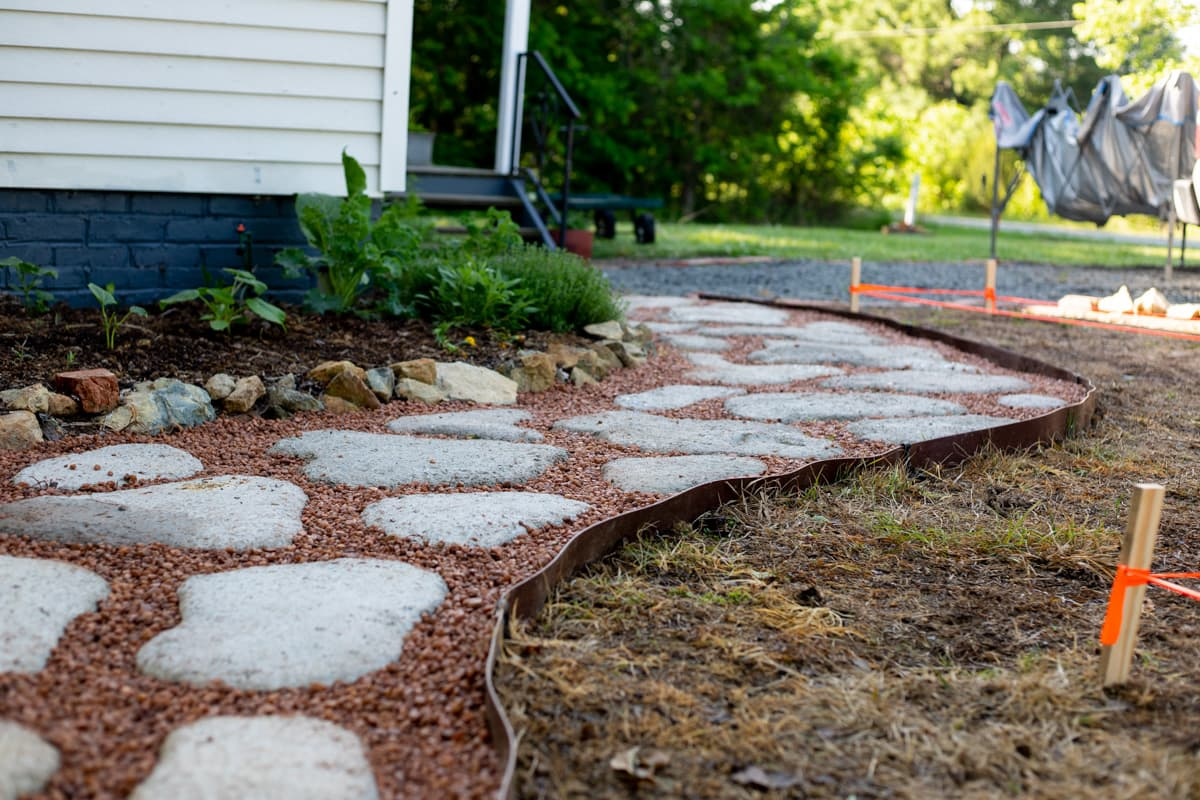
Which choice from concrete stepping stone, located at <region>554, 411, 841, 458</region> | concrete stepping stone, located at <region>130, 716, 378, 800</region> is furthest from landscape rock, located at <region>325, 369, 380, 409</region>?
concrete stepping stone, located at <region>130, 716, 378, 800</region>

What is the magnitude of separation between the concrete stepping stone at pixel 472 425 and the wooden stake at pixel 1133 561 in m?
1.71

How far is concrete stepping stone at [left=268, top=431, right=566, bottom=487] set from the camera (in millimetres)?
2637

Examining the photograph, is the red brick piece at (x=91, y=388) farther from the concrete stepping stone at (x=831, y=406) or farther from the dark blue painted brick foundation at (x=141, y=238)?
the concrete stepping stone at (x=831, y=406)

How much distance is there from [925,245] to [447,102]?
5.90 m

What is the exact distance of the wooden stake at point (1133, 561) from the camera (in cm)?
165

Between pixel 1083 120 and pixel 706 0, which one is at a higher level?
pixel 706 0

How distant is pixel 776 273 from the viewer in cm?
881

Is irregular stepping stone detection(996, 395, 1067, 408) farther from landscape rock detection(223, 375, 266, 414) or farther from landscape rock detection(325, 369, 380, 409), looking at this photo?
landscape rock detection(223, 375, 266, 414)

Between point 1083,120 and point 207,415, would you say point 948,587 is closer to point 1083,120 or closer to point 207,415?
point 207,415

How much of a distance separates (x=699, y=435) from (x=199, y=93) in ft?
8.28

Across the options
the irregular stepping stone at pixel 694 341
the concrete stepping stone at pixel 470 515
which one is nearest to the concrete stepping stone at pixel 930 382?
the irregular stepping stone at pixel 694 341

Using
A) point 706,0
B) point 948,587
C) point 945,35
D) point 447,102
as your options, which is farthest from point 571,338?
point 945,35

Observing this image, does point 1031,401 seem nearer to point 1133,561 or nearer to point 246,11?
point 1133,561

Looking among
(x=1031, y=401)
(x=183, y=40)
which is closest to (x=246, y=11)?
(x=183, y=40)
